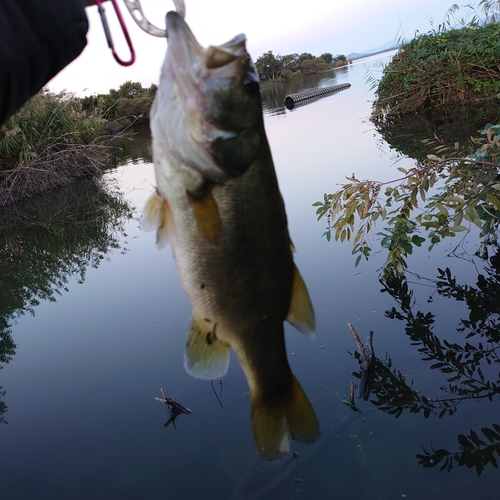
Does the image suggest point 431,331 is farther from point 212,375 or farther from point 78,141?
point 78,141

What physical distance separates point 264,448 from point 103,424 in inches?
183

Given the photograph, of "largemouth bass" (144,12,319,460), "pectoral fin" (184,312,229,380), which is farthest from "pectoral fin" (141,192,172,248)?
"pectoral fin" (184,312,229,380)

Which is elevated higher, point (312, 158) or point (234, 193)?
point (234, 193)

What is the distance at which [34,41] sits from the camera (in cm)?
130

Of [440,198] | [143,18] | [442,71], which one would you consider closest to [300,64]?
[442,71]

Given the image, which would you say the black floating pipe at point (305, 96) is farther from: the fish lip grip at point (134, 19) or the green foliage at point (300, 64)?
the fish lip grip at point (134, 19)

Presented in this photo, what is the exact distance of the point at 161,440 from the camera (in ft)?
17.1

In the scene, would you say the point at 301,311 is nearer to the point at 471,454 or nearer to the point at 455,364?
the point at 471,454

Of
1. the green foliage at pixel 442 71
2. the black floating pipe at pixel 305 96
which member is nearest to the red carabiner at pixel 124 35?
the green foliage at pixel 442 71

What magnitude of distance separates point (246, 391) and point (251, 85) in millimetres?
4629

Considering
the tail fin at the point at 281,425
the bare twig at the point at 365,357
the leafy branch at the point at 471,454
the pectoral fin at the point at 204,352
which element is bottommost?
the leafy branch at the point at 471,454

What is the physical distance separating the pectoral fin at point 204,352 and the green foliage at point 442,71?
15.4 meters

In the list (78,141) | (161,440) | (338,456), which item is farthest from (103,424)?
(78,141)

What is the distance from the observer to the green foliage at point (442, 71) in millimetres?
15055
